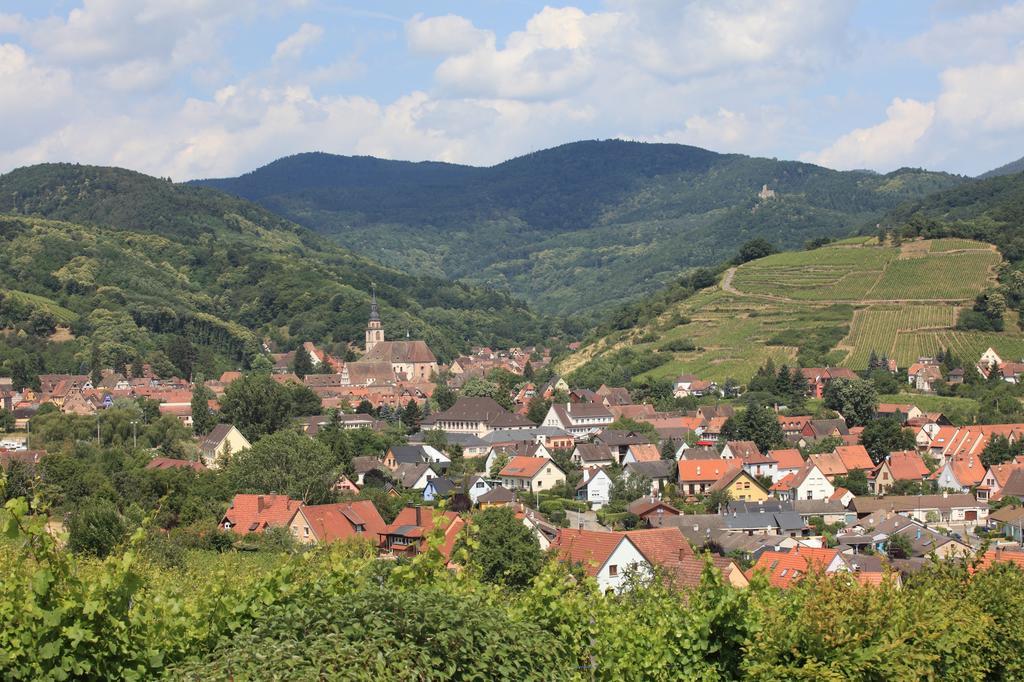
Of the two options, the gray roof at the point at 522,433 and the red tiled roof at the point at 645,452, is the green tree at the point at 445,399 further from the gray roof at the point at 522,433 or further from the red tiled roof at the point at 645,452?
the red tiled roof at the point at 645,452

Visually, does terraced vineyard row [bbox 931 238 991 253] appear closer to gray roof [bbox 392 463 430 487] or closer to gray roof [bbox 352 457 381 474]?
gray roof [bbox 392 463 430 487]

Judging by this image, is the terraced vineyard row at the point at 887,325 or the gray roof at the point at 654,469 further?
the terraced vineyard row at the point at 887,325

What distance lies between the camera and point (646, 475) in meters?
56.3

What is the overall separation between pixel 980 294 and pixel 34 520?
89649 millimetres

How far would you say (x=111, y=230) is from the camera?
167m

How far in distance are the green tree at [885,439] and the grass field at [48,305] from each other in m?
82.5

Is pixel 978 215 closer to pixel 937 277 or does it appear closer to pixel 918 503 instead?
pixel 937 277

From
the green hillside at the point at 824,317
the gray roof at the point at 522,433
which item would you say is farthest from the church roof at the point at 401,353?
the gray roof at the point at 522,433

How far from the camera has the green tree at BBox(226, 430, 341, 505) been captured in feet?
154

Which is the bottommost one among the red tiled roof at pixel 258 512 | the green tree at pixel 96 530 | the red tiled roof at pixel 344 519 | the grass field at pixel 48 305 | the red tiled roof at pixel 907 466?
the red tiled roof at pixel 907 466

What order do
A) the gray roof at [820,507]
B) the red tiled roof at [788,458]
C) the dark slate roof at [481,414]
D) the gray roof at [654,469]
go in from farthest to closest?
the dark slate roof at [481,414] → the red tiled roof at [788,458] → the gray roof at [654,469] → the gray roof at [820,507]

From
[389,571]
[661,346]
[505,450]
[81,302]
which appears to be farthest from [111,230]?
[389,571]

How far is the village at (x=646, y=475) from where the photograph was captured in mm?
37438

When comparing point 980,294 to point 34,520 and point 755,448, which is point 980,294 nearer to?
point 755,448
